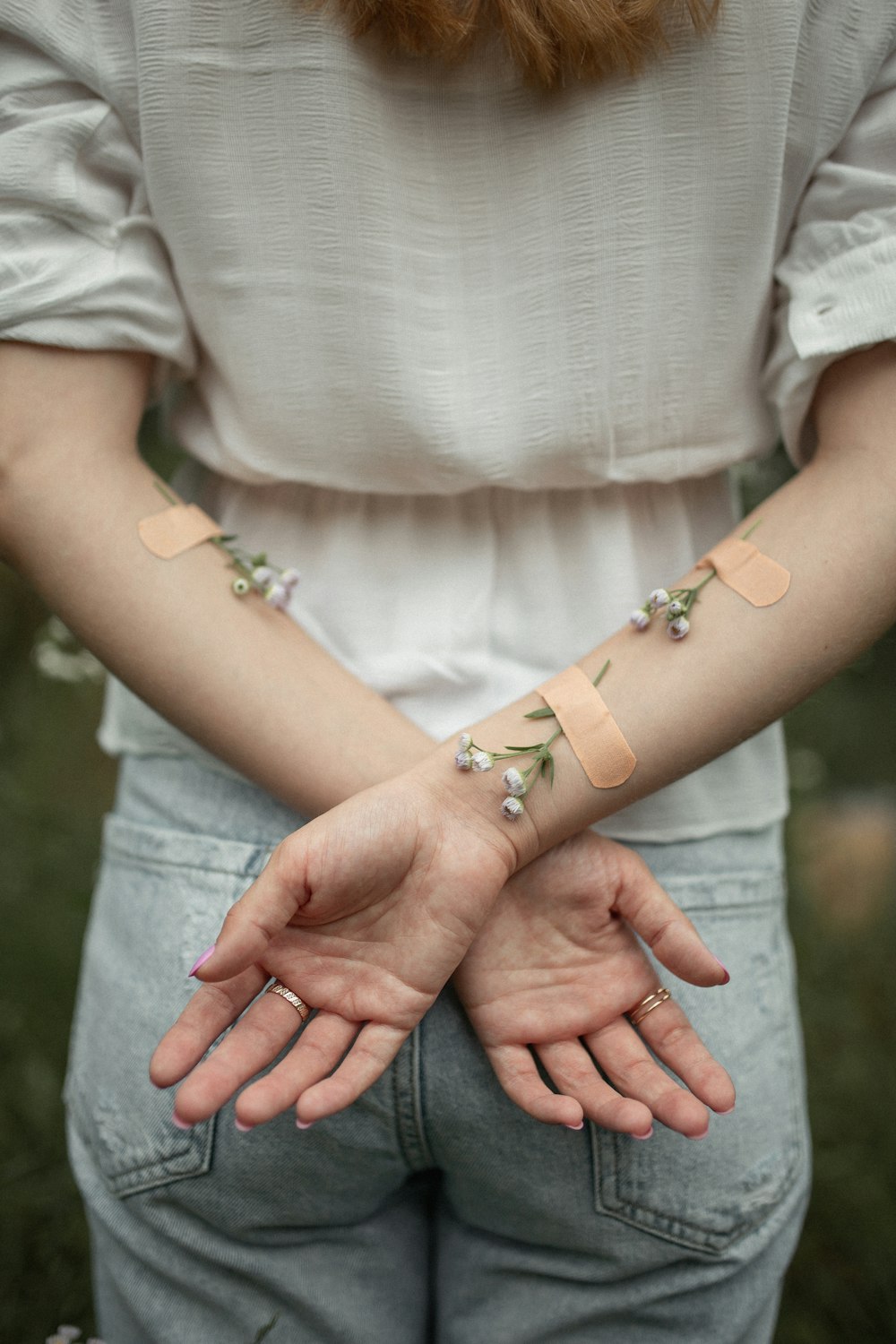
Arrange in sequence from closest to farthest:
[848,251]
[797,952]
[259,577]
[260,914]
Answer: [260,914], [848,251], [259,577], [797,952]

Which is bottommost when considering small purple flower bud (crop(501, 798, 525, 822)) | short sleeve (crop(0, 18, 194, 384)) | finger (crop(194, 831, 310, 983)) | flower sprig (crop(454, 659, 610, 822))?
finger (crop(194, 831, 310, 983))

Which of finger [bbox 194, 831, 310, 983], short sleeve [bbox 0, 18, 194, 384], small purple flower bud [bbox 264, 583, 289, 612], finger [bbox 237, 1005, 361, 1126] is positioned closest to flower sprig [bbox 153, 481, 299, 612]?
small purple flower bud [bbox 264, 583, 289, 612]

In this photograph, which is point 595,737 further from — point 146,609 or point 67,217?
point 67,217

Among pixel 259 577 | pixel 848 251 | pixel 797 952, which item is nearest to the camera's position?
pixel 848 251

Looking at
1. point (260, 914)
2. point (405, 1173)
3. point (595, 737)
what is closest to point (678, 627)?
point (595, 737)

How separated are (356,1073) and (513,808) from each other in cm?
26

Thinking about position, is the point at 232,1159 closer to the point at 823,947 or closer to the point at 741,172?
the point at 741,172

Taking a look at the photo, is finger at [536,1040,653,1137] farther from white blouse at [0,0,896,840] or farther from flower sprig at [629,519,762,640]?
flower sprig at [629,519,762,640]

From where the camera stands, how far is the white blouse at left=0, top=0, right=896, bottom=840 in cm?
97

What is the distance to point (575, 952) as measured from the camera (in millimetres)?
1057

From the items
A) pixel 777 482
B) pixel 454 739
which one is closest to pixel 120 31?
pixel 454 739

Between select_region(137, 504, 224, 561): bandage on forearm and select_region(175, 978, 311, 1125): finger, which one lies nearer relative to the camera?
select_region(175, 978, 311, 1125): finger

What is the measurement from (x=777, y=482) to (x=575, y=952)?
6.68 ft

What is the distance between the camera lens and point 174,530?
1094 millimetres
